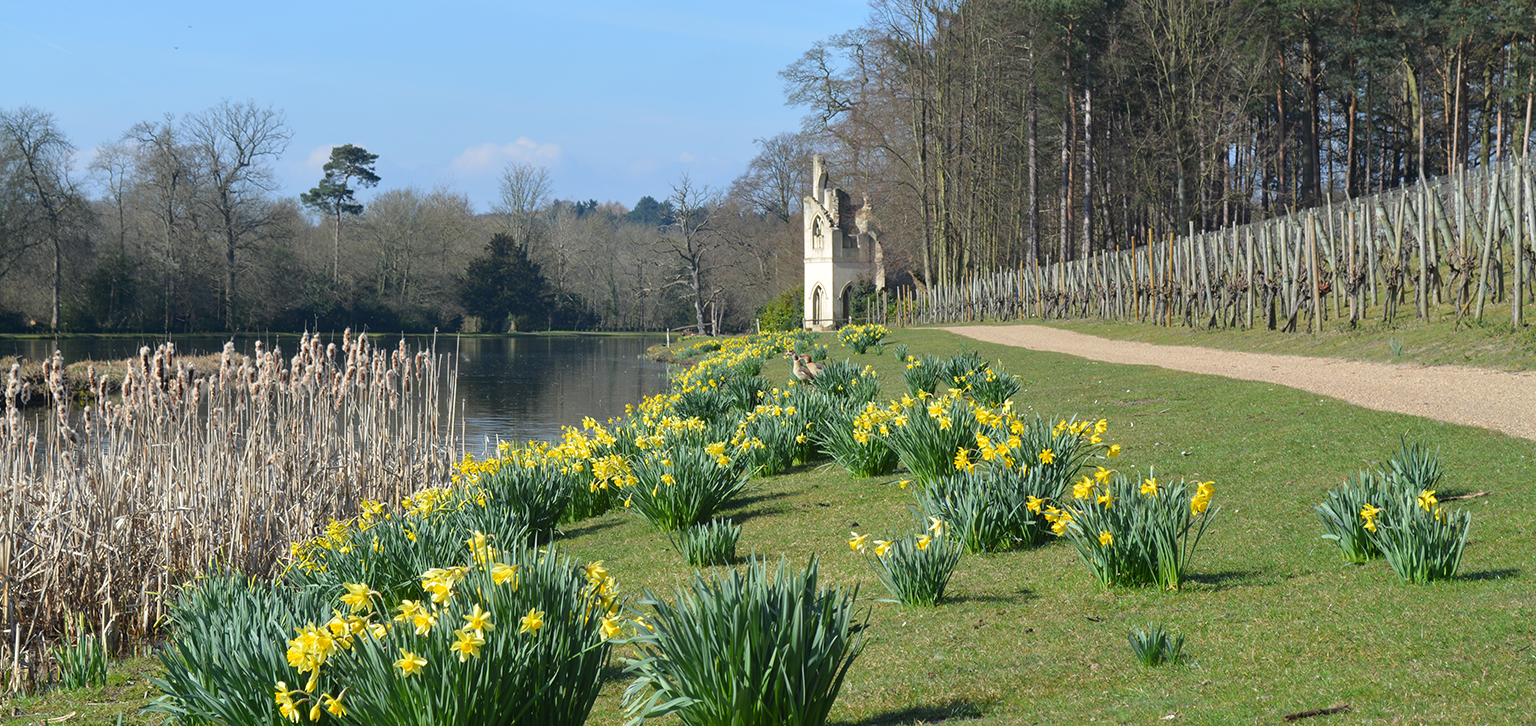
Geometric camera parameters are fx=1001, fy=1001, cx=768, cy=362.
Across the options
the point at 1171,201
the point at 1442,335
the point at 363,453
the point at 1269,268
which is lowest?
the point at 363,453

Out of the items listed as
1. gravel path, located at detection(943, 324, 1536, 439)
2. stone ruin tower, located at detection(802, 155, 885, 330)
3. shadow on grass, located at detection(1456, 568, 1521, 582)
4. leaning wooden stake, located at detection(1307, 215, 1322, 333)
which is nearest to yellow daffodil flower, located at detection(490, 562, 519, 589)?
shadow on grass, located at detection(1456, 568, 1521, 582)

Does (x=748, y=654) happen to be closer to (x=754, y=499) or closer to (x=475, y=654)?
(x=475, y=654)

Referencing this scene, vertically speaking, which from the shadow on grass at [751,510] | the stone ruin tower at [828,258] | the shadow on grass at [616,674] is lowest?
the shadow on grass at [616,674]

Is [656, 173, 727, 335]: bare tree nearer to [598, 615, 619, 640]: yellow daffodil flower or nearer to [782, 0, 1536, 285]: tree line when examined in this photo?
[782, 0, 1536, 285]: tree line

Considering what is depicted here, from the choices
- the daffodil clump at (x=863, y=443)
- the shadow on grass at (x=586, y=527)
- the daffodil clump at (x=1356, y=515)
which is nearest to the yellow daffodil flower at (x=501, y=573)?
the daffodil clump at (x=1356, y=515)

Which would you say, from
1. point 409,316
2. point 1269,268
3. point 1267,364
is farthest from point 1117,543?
point 409,316

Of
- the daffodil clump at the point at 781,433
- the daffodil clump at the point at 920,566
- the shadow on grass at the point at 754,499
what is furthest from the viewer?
the daffodil clump at the point at 781,433

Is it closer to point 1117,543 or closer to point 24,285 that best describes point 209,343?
point 24,285

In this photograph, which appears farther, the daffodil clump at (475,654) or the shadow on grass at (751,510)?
the shadow on grass at (751,510)

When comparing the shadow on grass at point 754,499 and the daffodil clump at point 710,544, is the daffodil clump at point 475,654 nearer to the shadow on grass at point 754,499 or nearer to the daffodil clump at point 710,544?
the daffodil clump at point 710,544

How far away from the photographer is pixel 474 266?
2766 inches

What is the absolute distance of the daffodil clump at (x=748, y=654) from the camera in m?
2.98

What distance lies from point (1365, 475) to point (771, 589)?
3114 mm

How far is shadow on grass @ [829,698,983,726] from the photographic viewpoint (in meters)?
3.38
